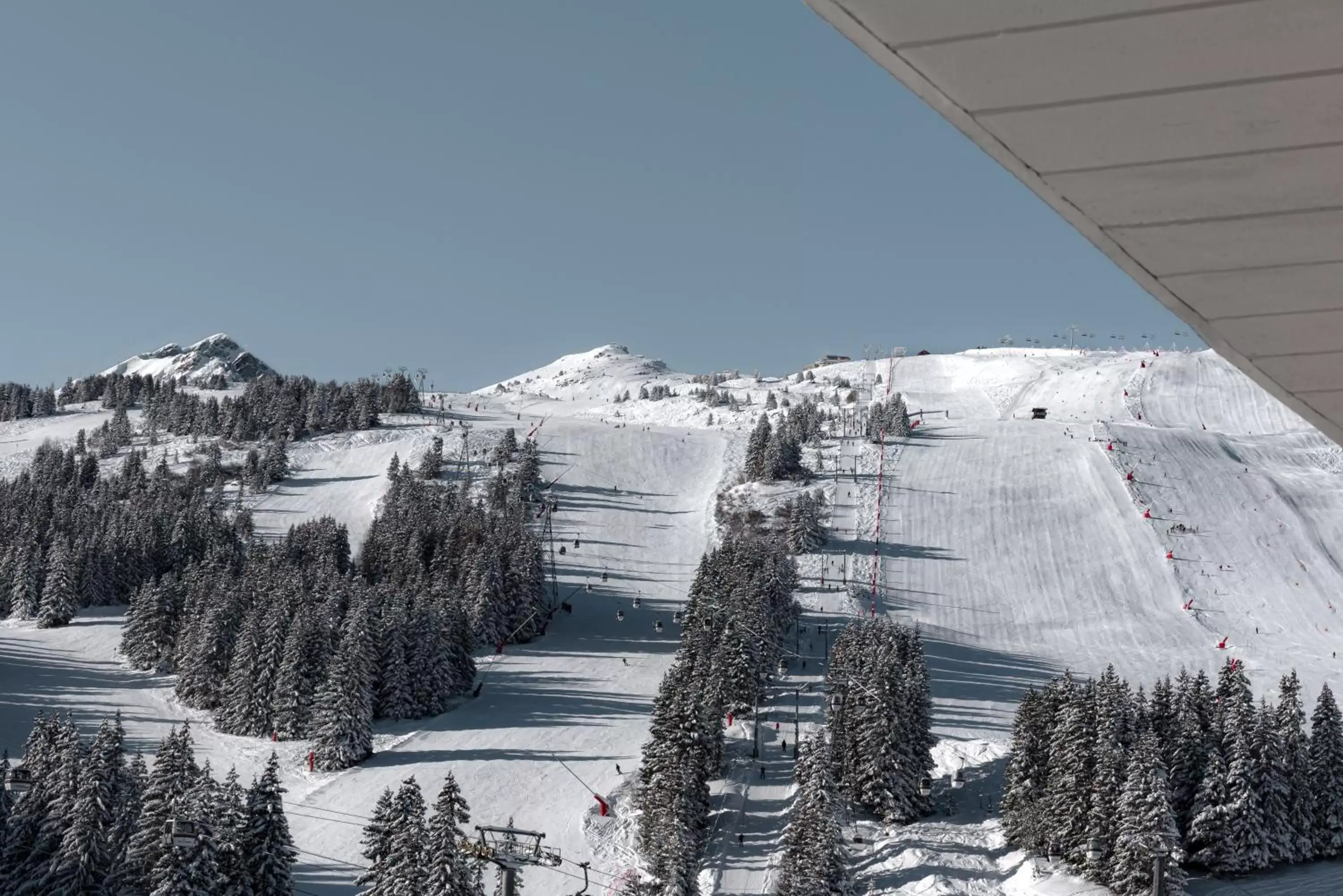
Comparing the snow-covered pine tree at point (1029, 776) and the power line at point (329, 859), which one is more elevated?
the snow-covered pine tree at point (1029, 776)

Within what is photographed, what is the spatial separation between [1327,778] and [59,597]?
69.4 meters

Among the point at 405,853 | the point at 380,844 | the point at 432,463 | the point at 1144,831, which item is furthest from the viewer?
the point at 432,463

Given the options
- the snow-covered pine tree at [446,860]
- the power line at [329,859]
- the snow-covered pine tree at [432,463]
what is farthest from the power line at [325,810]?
the snow-covered pine tree at [432,463]

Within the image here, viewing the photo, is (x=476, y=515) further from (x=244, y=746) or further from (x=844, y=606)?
(x=244, y=746)

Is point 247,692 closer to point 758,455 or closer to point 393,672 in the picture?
point 393,672

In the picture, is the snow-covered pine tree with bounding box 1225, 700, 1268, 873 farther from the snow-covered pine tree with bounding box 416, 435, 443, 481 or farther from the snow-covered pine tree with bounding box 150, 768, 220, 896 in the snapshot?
the snow-covered pine tree with bounding box 416, 435, 443, 481

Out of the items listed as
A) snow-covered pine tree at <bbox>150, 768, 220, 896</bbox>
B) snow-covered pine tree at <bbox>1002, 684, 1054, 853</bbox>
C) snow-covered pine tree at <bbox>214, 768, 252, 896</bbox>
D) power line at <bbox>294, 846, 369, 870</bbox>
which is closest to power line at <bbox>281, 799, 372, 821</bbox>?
power line at <bbox>294, 846, 369, 870</bbox>

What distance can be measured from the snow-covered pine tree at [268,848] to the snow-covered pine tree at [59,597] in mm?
49638

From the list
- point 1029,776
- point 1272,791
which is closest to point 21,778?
point 1029,776

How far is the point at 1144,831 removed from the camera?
132ft

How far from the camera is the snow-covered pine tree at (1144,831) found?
40000mm

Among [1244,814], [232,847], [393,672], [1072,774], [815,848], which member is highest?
[393,672]

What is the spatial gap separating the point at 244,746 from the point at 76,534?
4165 centimetres

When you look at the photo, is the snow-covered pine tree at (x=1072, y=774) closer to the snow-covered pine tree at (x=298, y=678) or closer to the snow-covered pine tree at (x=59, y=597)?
the snow-covered pine tree at (x=298, y=678)
